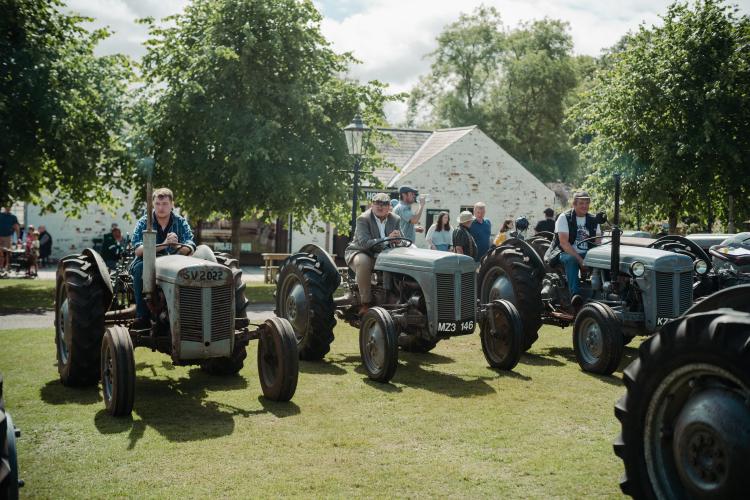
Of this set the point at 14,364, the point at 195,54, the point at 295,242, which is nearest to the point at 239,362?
the point at 14,364

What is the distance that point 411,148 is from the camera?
33.7m

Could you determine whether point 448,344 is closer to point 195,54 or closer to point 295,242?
point 195,54

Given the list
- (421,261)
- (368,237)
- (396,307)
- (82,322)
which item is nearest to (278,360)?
(82,322)

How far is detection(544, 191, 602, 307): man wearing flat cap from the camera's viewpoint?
9.68 metres

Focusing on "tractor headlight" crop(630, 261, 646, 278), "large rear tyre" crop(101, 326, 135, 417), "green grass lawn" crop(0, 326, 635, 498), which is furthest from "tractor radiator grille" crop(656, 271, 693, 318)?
"large rear tyre" crop(101, 326, 135, 417)

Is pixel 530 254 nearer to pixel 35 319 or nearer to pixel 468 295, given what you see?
pixel 468 295

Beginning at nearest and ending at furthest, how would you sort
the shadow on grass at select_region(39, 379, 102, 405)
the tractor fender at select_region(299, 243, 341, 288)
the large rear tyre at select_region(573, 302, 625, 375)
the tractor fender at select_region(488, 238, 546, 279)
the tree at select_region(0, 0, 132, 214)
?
the shadow on grass at select_region(39, 379, 102, 405) < the large rear tyre at select_region(573, 302, 625, 375) < the tractor fender at select_region(299, 243, 341, 288) < the tractor fender at select_region(488, 238, 546, 279) < the tree at select_region(0, 0, 132, 214)

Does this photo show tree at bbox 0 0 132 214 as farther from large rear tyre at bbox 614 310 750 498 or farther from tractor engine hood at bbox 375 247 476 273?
large rear tyre at bbox 614 310 750 498

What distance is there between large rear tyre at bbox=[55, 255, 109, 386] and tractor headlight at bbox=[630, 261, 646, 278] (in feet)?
18.1

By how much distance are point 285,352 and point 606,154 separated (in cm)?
1593

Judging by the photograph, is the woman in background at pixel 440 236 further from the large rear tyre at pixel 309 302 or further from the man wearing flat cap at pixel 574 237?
the large rear tyre at pixel 309 302

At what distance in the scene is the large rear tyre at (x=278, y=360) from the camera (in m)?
6.58

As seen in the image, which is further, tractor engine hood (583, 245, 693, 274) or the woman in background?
the woman in background

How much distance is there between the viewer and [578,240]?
9938 millimetres
